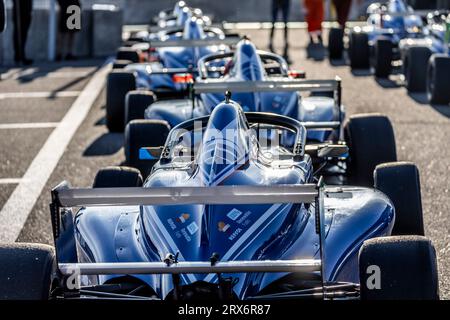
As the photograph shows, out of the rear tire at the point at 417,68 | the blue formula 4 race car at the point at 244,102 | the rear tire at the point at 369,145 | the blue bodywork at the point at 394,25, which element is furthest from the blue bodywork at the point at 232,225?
the blue bodywork at the point at 394,25

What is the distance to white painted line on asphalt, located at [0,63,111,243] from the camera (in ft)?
26.7

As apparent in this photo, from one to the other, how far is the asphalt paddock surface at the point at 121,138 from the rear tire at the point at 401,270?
1328 millimetres

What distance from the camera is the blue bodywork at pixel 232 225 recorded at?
539 centimetres

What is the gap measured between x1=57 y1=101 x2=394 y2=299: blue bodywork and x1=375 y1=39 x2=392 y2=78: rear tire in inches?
378

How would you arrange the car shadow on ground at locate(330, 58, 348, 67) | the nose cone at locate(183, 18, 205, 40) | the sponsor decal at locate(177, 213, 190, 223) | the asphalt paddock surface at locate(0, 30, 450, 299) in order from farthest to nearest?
the car shadow on ground at locate(330, 58, 348, 67)
the nose cone at locate(183, 18, 205, 40)
the asphalt paddock surface at locate(0, 30, 450, 299)
the sponsor decal at locate(177, 213, 190, 223)

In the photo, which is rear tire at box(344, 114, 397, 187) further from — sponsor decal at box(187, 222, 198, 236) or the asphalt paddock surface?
sponsor decal at box(187, 222, 198, 236)

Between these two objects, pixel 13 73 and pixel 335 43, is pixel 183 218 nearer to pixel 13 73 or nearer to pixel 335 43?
pixel 13 73

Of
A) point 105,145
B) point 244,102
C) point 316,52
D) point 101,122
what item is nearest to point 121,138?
point 105,145

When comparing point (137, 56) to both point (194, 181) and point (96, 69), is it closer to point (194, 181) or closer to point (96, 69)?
point (96, 69)

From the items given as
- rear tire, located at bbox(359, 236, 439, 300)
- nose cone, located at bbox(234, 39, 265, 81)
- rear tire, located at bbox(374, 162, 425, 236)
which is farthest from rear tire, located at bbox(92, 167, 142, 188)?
nose cone, located at bbox(234, 39, 265, 81)

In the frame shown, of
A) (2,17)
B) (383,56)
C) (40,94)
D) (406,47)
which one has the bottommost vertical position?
(40,94)

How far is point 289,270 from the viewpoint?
15.8ft

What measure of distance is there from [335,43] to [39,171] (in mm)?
9512

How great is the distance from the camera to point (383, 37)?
1681cm
